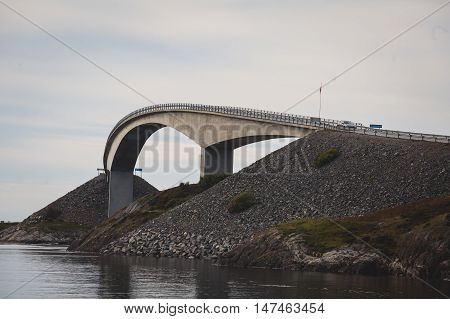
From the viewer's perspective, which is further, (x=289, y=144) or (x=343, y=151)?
(x=289, y=144)

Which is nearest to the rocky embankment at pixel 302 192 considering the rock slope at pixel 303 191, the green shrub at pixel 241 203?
the rock slope at pixel 303 191

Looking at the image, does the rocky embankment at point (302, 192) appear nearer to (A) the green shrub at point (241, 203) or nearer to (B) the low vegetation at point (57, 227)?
(A) the green shrub at point (241, 203)

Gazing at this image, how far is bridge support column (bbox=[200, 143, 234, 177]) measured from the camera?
129125 millimetres

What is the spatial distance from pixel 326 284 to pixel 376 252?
13.2m

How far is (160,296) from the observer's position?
166 ft

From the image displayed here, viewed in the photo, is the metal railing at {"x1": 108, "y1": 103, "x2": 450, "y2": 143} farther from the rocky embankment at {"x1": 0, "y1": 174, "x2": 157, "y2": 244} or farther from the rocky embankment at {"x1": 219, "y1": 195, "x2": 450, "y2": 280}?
the rocky embankment at {"x1": 0, "y1": 174, "x2": 157, "y2": 244}

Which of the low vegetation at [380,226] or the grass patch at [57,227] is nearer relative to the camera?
the low vegetation at [380,226]

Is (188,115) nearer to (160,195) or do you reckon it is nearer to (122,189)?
(160,195)

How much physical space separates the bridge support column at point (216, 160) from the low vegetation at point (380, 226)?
44.9m

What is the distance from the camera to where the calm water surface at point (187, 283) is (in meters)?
51.6

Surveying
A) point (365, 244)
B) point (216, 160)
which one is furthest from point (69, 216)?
point (365, 244)

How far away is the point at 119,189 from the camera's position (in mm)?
178000

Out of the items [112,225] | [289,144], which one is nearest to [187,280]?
[289,144]

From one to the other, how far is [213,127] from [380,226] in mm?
56442
